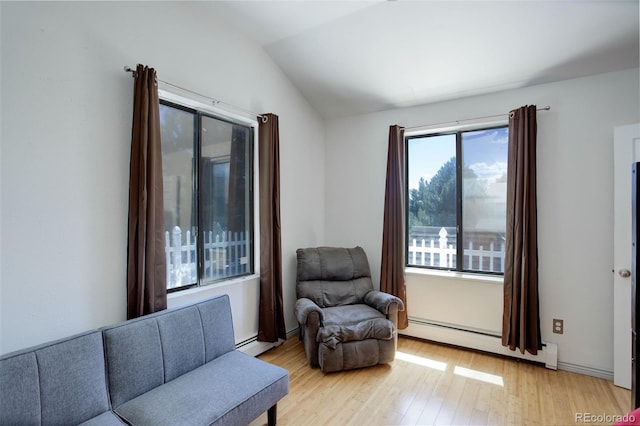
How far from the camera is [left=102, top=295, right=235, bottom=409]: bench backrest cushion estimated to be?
158 centimetres

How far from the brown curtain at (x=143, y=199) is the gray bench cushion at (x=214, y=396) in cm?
55

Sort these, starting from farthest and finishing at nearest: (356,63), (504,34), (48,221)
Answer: (356,63) < (504,34) < (48,221)

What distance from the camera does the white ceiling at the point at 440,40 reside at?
7.23ft

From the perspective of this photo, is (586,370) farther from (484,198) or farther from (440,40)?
(440,40)

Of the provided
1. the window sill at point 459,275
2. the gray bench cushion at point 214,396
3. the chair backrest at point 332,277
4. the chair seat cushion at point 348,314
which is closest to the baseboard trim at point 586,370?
the window sill at point 459,275

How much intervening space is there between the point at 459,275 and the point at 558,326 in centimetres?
89

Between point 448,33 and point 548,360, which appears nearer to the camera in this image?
point 448,33

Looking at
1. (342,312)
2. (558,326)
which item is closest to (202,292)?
(342,312)

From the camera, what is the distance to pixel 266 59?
3059 mm

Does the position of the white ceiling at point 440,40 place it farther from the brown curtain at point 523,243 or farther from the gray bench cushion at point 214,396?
the gray bench cushion at point 214,396

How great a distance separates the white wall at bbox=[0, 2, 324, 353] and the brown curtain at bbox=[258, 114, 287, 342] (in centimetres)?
81

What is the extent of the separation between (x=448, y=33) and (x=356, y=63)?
0.86 metres

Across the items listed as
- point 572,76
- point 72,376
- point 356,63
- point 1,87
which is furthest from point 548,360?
point 1,87

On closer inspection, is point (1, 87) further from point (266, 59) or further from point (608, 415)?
point (608, 415)
